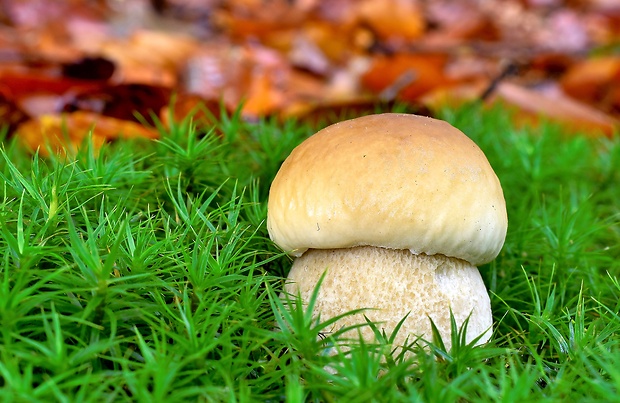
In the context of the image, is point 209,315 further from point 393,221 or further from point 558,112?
point 558,112

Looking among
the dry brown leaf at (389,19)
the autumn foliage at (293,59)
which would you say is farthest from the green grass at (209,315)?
the dry brown leaf at (389,19)

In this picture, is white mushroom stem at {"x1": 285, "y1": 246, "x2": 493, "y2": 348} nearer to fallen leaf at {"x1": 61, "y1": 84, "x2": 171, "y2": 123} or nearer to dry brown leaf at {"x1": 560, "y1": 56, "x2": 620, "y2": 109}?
fallen leaf at {"x1": 61, "y1": 84, "x2": 171, "y2": 123}

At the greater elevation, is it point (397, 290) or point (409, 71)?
point (397, 290)

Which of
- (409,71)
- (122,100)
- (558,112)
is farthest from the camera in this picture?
(409,71)

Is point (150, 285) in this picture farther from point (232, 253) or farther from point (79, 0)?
point (79, 0)

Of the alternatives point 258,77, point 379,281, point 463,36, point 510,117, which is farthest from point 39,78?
point 463,36

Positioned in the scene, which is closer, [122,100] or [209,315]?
[209,315]

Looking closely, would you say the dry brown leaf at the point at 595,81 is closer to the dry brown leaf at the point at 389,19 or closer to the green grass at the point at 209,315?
the dry brown leaf at the point at 389,19

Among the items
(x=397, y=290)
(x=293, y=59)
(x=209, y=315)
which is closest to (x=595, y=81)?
(x=293, y=59)
